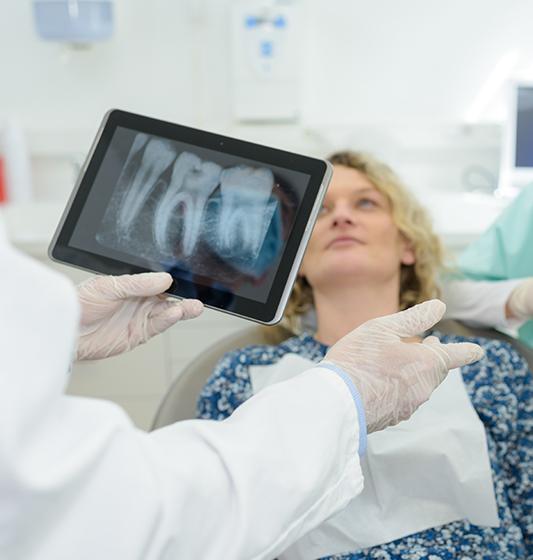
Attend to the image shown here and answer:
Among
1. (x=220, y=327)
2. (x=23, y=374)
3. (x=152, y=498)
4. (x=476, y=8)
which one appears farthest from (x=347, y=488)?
(x=476, y=8)

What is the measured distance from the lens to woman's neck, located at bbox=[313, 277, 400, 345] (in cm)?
149

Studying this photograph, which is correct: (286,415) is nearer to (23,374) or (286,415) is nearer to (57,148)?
(23,374)

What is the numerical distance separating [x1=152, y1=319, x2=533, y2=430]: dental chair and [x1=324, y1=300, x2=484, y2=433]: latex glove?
0.54 metres

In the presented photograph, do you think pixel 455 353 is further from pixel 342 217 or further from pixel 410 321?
pixel 342 217

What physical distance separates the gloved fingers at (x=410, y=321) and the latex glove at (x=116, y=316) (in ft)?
0.92

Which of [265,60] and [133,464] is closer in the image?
[133,464]

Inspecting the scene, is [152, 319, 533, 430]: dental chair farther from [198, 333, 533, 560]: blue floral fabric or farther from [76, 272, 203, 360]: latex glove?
[76, 272, 203, 360]: latex glove

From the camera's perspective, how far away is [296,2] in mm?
2338

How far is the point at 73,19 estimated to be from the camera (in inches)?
84.3

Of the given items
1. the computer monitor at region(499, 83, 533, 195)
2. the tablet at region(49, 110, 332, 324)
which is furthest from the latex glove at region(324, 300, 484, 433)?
the computer monitor at region(499, 83, 533, 195)

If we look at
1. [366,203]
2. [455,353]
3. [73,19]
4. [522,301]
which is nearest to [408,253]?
[366,203]

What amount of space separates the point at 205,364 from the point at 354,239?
41 centimetres

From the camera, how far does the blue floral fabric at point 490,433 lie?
117cm

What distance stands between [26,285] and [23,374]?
0.24ft
